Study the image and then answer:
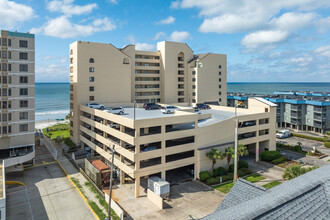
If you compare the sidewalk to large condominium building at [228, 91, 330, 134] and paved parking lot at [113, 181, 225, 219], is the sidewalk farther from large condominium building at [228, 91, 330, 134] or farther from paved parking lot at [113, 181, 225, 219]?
large condominium building at [228, 91, 330, 134]

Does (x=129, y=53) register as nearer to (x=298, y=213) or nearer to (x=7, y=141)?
(x=7, y=141)

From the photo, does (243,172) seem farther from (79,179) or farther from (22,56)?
(22,56)

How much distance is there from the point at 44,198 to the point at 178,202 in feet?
62.6

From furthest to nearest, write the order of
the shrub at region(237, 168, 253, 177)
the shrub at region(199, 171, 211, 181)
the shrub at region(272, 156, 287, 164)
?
the shrub at region(272, 156, 287, 164) → the shrub at region(237, 168, 253, 177) → the shrub at region(199, 171, 211, 181)

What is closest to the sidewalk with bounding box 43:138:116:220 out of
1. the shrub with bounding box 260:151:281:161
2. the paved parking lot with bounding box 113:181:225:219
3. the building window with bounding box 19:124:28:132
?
the paved parking lot with bounding box 113:181:225:219

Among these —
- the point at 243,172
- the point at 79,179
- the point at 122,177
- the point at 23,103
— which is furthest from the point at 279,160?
the point at 23,103

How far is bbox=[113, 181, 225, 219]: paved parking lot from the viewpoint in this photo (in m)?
28.9

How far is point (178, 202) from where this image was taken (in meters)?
31.9

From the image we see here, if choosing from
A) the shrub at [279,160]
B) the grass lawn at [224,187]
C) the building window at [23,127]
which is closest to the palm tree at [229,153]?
the grass lawn at [224,187]

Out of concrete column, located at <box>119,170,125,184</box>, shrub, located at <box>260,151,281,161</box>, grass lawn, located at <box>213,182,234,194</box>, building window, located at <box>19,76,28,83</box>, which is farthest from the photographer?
shrub, located at <box>260,151,281,161</box>

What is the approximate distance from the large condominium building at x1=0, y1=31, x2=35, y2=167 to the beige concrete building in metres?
11.4

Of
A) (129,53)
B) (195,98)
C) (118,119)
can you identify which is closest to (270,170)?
(118,119)

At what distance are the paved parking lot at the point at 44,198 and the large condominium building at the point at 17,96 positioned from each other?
4.60 metres

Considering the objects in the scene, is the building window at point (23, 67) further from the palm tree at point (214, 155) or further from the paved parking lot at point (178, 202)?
the palm tree at point (214, 155)
